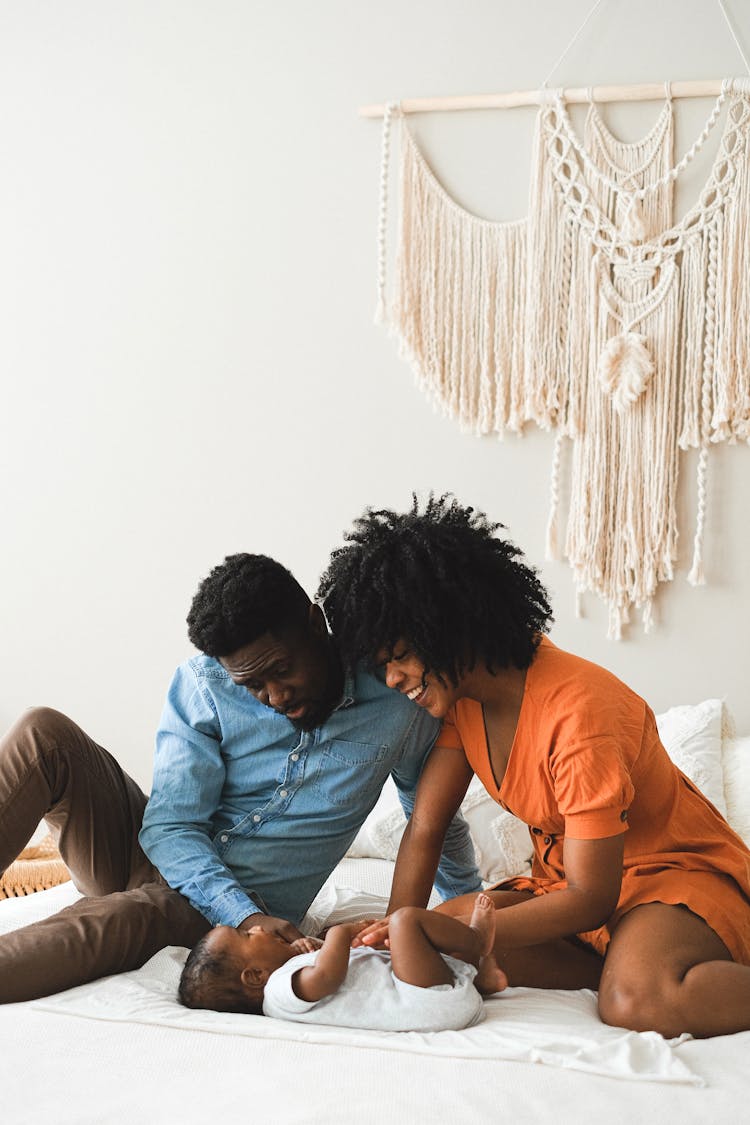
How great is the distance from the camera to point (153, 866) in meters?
1.66

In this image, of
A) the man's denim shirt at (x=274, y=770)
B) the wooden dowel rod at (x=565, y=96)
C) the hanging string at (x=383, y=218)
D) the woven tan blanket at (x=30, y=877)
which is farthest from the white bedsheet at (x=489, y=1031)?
the wooden dowel rod at (x=565, y=96)

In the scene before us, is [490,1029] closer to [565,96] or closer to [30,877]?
[30,877]

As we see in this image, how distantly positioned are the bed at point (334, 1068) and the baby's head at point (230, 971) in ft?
0.15

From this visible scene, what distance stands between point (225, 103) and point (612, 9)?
0.87 meters

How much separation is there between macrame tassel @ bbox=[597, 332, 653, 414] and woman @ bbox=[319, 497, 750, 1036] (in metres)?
0.94

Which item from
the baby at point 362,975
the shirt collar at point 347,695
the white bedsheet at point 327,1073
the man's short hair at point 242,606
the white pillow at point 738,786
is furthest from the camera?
the white pillow at point 738,786

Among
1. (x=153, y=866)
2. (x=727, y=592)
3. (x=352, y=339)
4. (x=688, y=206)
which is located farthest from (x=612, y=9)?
(x=153, y=866)

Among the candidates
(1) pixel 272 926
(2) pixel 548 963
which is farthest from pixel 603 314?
(1) pixel 272 926

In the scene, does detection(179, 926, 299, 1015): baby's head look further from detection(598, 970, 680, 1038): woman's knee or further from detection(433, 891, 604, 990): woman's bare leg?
detection(598, 970, 680, 1038): woman's knee

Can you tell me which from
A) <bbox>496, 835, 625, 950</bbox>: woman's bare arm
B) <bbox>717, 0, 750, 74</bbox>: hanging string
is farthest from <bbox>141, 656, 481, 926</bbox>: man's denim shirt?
<bbox>717, 0, 750, 74</bbox>: hanging string

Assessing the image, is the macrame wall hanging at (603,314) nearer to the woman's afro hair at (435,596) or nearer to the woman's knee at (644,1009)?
the woman's afro hair at (435,596)

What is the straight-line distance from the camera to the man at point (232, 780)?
4.82 feet

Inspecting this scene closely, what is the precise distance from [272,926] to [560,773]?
1.34 ft

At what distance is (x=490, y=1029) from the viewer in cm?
122
